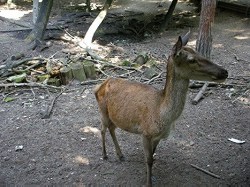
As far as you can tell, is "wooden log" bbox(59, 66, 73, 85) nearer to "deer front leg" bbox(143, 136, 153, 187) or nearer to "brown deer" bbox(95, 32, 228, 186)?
"brown deer" bbox(95, 32, 228, 186)

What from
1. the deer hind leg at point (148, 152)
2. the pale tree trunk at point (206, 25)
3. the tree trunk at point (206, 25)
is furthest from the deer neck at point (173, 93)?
the tree trunk at point (206, 25)

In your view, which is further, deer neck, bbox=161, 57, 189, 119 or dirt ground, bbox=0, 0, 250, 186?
dirt ground, bbox=0, 0, 250, 186

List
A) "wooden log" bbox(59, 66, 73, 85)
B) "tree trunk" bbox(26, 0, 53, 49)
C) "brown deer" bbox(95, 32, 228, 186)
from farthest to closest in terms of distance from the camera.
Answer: "tree trunk" bbox(26, 0, 53, 49) < "wooden log" bbox(59, 66, 73, 85) < "brown deer" bbox(95, 32, 228, 186)

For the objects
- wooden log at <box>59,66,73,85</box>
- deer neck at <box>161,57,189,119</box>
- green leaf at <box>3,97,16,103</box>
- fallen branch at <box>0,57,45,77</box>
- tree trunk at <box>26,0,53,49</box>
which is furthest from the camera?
tree trunk at <box>26,0,53,49</box>

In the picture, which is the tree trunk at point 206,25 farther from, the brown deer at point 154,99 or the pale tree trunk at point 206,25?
the brown deer at point 154,99

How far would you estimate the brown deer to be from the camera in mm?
3529

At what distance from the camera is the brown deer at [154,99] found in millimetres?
3529

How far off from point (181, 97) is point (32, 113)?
332cm

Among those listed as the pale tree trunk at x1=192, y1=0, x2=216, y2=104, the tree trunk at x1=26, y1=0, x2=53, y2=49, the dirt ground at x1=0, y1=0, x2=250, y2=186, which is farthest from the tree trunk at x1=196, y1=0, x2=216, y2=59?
the tree trunk at x1=26, y1=0, x2=53, y2=49

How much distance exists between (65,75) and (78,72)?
0.27 meters

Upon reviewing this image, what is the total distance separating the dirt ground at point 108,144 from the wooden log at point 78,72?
205 millimetres

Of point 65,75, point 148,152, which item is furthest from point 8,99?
point 148,152

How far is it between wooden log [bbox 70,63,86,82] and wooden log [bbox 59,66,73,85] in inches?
3.2

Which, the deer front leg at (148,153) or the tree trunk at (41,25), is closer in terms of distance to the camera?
the deer front leg at (148,153)
